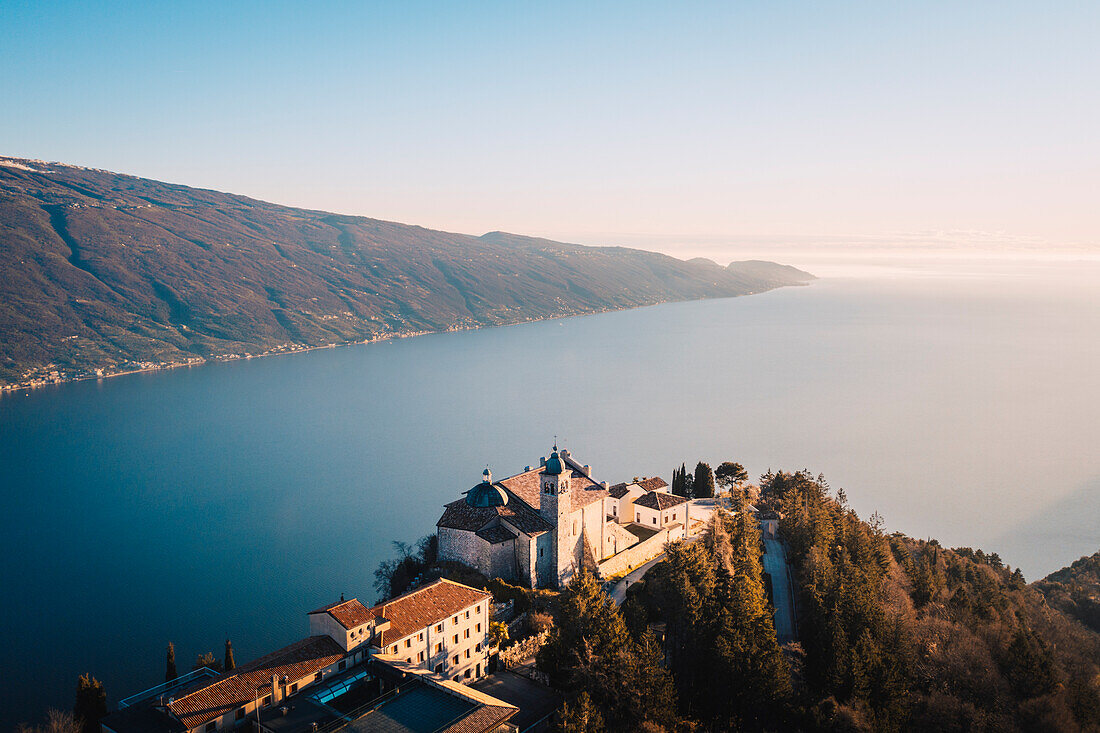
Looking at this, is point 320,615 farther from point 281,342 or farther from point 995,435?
point 281,342

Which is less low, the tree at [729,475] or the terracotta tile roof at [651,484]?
the terracotta tile roof at [651,484]

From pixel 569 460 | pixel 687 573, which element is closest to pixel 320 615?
pixel 687 573

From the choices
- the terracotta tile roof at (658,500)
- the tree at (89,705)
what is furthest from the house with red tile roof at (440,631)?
the terracotta tile roof at (658,500)

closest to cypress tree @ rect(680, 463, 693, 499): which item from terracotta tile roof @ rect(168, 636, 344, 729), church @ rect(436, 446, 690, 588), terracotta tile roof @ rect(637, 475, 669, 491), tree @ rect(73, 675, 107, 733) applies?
terracotta tile roof @ rect(637, 475, 669, 491)

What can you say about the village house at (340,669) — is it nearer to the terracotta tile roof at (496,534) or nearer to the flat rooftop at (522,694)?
the flat rooftop at (522,694)

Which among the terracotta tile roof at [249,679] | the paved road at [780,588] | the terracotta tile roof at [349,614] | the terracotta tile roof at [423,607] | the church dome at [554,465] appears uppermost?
the church dome at [554,465]

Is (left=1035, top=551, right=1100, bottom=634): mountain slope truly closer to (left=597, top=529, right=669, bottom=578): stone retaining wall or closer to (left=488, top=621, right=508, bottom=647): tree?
(left=597, top=529, right=669, bottom=578): stone retaining wall
